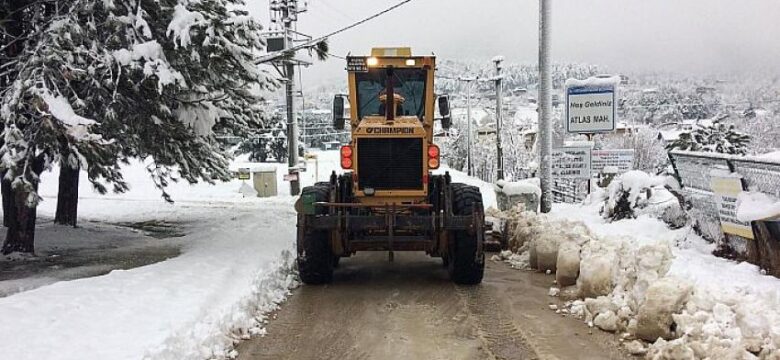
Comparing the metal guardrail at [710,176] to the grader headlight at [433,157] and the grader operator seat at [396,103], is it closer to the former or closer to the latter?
the grader headlight at [433,157]

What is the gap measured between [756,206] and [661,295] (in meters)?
2.79

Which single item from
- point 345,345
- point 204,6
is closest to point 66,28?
point 204,6

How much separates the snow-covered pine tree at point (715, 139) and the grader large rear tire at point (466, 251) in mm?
17298

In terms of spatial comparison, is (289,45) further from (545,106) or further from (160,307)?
(160,307)

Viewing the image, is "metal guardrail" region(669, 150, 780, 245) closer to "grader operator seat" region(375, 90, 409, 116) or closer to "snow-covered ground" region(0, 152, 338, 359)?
"grader operator seat" region(375, 90, 409, 116)

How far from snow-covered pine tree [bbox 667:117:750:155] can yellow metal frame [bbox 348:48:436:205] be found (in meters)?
16.3

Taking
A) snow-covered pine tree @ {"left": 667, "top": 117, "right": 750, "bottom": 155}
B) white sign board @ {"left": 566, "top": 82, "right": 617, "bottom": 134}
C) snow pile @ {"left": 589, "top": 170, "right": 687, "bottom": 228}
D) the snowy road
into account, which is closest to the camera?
the snowy road

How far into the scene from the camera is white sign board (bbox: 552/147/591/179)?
1435 cm

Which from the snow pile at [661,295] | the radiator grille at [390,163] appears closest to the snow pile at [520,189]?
the snow pile at [661,295]

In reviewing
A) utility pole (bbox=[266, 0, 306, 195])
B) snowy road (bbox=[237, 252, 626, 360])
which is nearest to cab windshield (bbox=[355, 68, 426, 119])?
snowy road (bbox=[237, 252, 626, 360])

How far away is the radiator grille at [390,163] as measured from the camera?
884 centimetres

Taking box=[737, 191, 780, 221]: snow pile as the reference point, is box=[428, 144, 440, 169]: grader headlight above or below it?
above

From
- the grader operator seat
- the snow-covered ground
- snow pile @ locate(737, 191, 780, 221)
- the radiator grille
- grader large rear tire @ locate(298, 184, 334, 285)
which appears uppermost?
the grader operator seat

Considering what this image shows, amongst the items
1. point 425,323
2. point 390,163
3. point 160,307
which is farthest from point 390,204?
point 160,307
